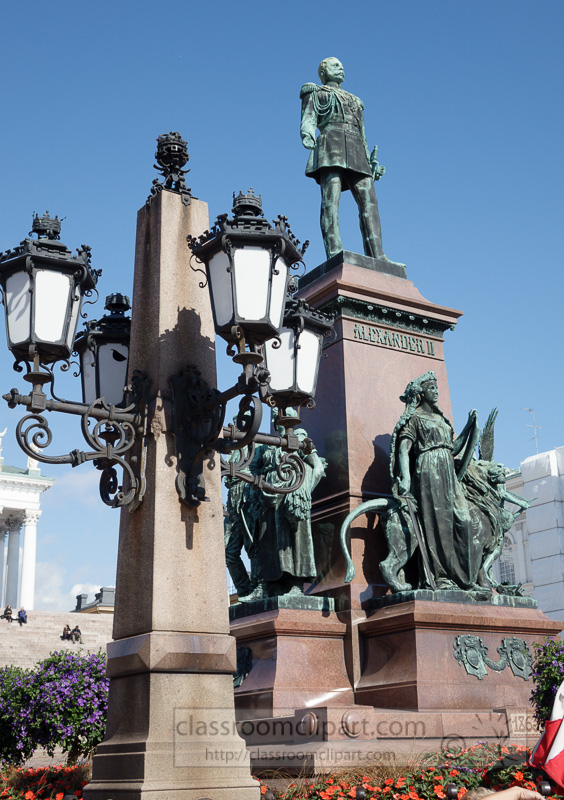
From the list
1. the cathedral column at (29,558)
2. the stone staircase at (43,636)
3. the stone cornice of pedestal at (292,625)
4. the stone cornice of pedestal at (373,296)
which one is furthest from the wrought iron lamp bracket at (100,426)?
the cathedral column at (29,558)

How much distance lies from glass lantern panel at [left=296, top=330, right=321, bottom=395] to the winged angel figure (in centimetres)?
339

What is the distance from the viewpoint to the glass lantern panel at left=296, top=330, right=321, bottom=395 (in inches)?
262

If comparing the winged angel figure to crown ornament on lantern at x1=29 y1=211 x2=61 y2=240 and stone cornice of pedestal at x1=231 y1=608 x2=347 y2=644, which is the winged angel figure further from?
crown ornament on lantern at x1=29 y1=211 x2=61 y2=240

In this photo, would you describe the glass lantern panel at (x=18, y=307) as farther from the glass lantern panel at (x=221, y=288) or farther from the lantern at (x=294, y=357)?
the lantern at (x=294, y=357)

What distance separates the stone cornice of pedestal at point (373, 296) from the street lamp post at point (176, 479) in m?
4.55

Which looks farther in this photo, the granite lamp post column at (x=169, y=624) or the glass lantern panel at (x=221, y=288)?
the glass lantern panel at (x=221, y=288)

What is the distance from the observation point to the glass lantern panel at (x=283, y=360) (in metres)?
6.60

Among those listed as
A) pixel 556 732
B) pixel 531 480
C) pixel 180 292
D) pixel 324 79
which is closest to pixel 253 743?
pixel 556 732

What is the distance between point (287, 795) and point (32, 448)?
280 cm

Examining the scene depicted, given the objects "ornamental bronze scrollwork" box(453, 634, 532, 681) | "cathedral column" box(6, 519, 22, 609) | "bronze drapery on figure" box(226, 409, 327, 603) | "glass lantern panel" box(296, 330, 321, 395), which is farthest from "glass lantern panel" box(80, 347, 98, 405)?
"cathedral column" box(6, 519, 22, 609)

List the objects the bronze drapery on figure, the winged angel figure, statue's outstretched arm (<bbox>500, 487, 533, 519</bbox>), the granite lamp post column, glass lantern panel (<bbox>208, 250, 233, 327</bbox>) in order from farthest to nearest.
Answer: statue's outstretched arm (<bbox>500, 487, 533, 519</bbox>), the bronze drapery on figure, the winged angel figure, glass lantern panel (<bbox>208, 250, 233, 327</bbox>), the granite lamp post column

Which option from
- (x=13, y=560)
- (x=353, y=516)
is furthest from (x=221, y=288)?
(x=13, y=560)

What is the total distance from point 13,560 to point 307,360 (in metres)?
85.2

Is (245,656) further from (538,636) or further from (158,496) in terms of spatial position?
(158,496)
